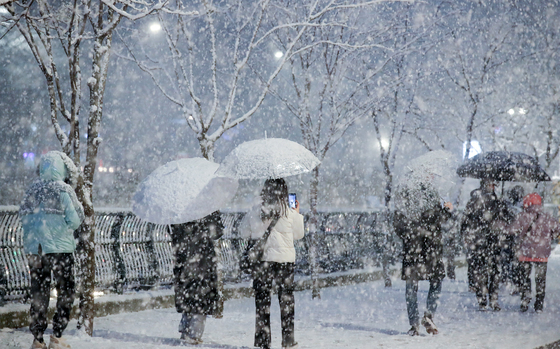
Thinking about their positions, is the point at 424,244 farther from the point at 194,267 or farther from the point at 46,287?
the point at 46,287

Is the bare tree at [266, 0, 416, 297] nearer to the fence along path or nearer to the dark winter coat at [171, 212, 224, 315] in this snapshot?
the fence along path

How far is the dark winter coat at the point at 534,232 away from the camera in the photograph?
889cm

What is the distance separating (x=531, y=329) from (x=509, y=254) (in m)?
3.28

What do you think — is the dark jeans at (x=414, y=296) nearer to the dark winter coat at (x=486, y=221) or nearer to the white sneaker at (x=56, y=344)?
the dark winter coat at (x=486, y=221)

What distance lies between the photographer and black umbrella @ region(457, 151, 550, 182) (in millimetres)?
9586

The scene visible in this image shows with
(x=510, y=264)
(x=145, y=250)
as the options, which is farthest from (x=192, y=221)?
(x=510, y=264)

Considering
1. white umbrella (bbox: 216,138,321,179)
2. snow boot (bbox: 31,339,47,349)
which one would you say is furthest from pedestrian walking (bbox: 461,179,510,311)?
snow boot (bbox: 31,339,47,349)

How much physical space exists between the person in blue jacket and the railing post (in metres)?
3.24

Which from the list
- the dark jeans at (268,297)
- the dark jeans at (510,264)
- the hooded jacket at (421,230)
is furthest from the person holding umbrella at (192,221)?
the dark jeans at (510,264)

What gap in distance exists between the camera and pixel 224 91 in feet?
123

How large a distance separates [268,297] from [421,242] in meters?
2.20

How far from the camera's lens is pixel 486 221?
9.24m

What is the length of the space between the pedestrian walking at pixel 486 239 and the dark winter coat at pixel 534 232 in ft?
0.89

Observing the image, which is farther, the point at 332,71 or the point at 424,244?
the point at 332,71
